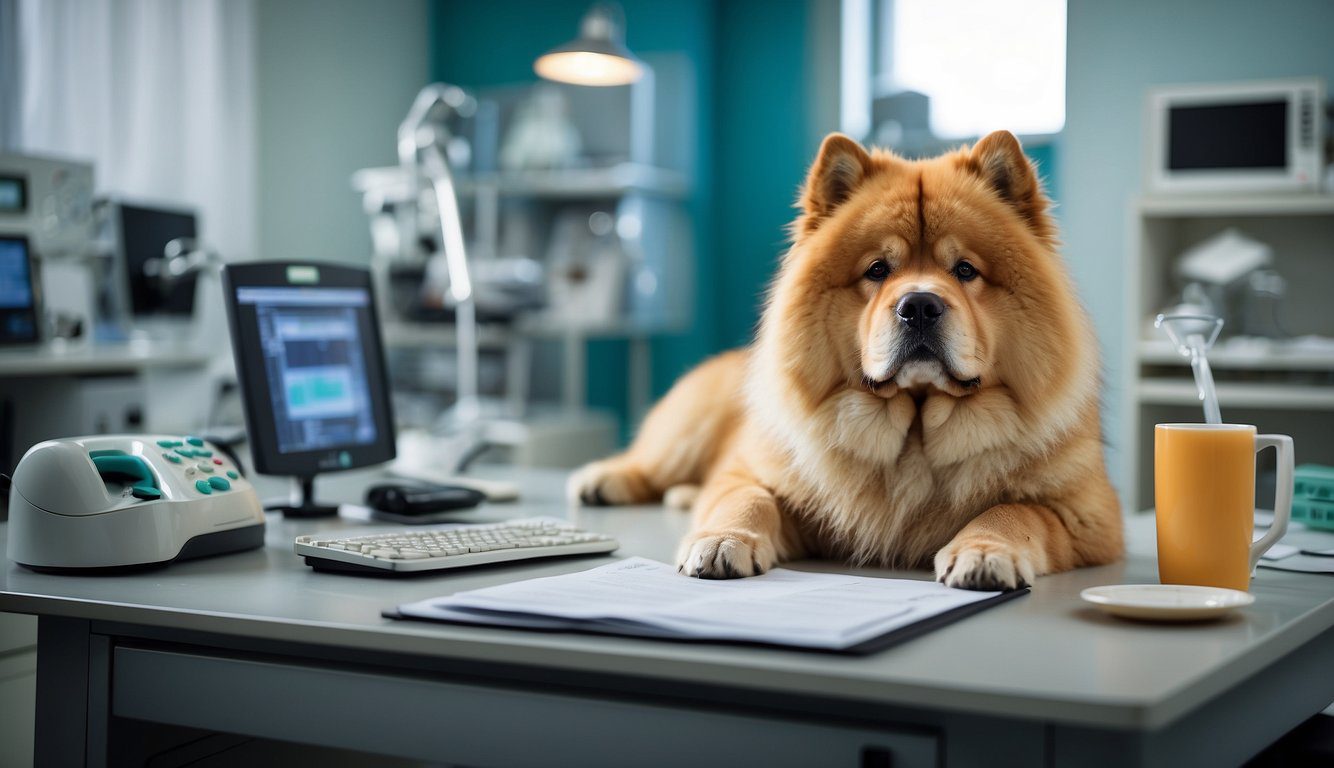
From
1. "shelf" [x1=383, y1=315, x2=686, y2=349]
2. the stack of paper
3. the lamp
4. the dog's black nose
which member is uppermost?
the lamp

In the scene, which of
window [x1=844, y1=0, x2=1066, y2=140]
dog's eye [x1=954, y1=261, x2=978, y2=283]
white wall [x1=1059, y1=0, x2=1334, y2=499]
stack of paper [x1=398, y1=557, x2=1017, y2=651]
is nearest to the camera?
stack of paper [x1=398, y1=557, x2=1017, y2=651]

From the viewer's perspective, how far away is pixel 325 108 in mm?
5664

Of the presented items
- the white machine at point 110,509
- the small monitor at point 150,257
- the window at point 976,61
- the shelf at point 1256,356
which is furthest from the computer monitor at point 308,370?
the window at point 976,61

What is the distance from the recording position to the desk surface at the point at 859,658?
77 cm

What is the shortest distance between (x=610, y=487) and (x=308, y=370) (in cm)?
Answer: 50

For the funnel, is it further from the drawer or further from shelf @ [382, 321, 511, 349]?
shelf @ [382, 321, 511, 349]

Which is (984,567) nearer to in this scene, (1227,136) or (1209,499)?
(1209,499)

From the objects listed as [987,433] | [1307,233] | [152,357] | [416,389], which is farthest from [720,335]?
[987,433]

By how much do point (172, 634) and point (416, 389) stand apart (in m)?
4.20

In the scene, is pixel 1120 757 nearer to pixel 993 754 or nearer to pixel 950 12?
pixel 993 754

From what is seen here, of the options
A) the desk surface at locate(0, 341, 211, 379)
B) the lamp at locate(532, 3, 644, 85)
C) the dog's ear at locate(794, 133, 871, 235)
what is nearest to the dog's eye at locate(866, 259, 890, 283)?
the dog's ear at locate(794, 133, 871, 235)

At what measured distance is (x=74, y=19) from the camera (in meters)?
4.37

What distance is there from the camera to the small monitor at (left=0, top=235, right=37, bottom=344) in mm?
3180

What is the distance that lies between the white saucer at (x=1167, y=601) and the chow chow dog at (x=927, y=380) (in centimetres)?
19
